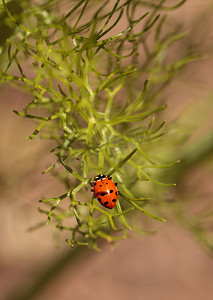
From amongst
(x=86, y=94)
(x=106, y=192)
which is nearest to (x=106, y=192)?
(x=106, y=192)

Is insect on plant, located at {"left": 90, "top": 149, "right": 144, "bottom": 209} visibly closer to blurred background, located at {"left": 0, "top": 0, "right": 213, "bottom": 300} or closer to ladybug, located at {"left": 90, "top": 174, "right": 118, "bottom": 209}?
ladybug, located at {"left": 90, "top": 174, "right": 118, "bottom": 209}

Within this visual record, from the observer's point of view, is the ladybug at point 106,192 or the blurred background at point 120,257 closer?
the ladybug at point 106,192

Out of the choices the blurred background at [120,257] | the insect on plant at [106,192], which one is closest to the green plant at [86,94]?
the insect on plant at [106,192]

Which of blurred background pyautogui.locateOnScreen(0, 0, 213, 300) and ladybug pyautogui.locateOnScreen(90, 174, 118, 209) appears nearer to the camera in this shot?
ladybug pyautogui.locateOnScreen(90, 174, 118, 209)

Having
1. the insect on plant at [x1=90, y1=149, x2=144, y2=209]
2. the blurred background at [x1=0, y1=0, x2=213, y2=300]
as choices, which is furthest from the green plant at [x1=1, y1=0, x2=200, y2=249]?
the blurred background at [x1=0, y1=0, x2=213, y2=300]

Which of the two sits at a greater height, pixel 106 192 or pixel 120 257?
pixel 106 192

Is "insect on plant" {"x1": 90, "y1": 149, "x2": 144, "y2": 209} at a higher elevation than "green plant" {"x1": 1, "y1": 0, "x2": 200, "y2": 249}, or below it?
below

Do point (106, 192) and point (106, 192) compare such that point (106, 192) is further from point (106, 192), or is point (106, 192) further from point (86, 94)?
point (86, 94)

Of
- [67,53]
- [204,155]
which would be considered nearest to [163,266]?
[204,155]

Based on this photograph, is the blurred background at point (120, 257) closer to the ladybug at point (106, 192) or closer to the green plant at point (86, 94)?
the green plant at point (86, 94)

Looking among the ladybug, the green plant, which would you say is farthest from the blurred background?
the ladybug

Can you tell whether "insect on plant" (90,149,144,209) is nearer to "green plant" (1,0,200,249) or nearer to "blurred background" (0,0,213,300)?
"green plant" (1,0,200,249)
